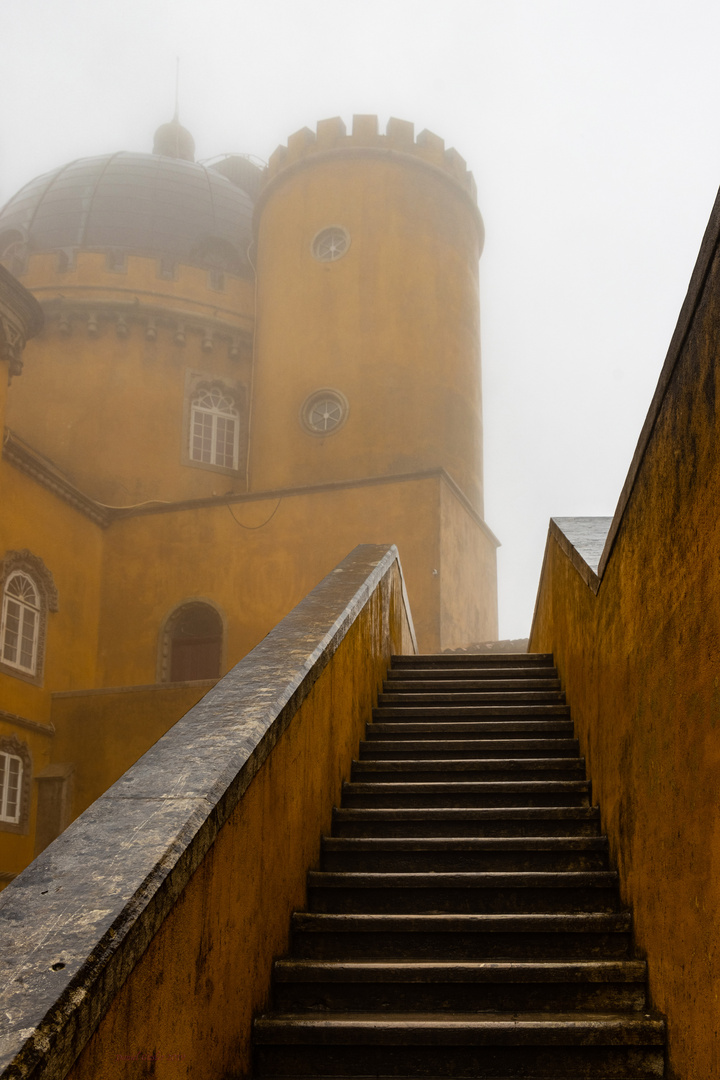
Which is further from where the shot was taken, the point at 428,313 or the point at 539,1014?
the point at 428,313

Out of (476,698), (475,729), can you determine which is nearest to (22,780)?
(476,698)

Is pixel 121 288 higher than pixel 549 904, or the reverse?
pixel 121 288

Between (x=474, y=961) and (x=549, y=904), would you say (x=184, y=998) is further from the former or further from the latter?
(x=549, y=904)

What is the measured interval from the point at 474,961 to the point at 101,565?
15.5 metres

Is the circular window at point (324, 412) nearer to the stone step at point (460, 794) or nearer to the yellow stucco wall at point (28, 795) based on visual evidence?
the yellow stucco wall at point (28, 795)

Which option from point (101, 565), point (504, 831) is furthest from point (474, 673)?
point (101, 565)

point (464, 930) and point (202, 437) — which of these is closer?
point (464, 930)

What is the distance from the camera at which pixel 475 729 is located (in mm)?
6031

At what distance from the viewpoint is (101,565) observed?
18.5 m

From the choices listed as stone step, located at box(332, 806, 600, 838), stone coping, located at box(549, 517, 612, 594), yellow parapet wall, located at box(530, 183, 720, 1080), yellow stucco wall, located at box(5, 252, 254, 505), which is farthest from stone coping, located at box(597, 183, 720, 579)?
yellow stucco wall, located at box(5, 252, 254, 505)

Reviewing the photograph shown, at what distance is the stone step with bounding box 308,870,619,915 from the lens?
4262 mm

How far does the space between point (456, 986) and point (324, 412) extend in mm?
16532

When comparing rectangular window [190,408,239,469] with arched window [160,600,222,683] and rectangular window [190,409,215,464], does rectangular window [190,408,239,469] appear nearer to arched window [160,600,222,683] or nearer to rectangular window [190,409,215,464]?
rectangular window [190,409,215,464]

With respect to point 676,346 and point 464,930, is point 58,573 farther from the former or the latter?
point 676,346
